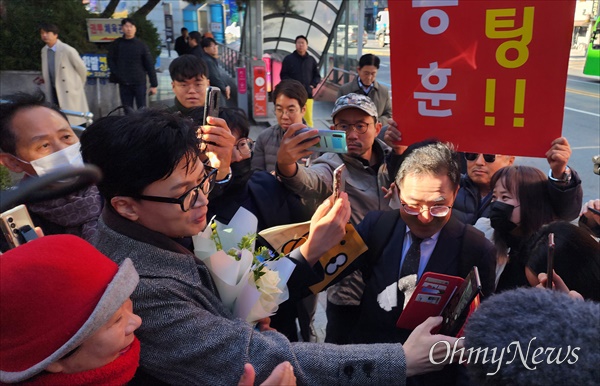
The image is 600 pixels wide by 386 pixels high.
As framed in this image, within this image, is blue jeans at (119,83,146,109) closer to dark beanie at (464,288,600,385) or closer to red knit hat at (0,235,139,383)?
red knit hat at (0,235,139,383)

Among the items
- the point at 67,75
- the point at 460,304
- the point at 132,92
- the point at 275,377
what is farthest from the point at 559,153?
the point at 132,92

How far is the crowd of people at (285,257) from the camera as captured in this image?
3.31ft

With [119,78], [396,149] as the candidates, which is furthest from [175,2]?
[396,149]

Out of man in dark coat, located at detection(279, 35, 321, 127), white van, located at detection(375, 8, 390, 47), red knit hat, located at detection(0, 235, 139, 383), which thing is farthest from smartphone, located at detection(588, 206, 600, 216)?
white van, located at detection(375, 8, 390, 47)

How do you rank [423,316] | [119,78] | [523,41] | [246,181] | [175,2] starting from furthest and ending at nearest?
[175,2] → [119,78] → [246,181] → [523,41] → [423,316]

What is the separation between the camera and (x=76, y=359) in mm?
1062

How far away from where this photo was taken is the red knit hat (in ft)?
3.19

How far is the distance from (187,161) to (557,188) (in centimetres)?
188

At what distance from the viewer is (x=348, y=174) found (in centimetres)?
288

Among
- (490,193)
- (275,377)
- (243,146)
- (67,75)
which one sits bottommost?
(490,193)

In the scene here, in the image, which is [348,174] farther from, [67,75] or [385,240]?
[67,75]

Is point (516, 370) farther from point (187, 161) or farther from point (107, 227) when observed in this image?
point (107, 227)

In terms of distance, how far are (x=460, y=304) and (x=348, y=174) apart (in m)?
1.49

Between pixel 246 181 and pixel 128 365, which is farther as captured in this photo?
pixel 246 181
